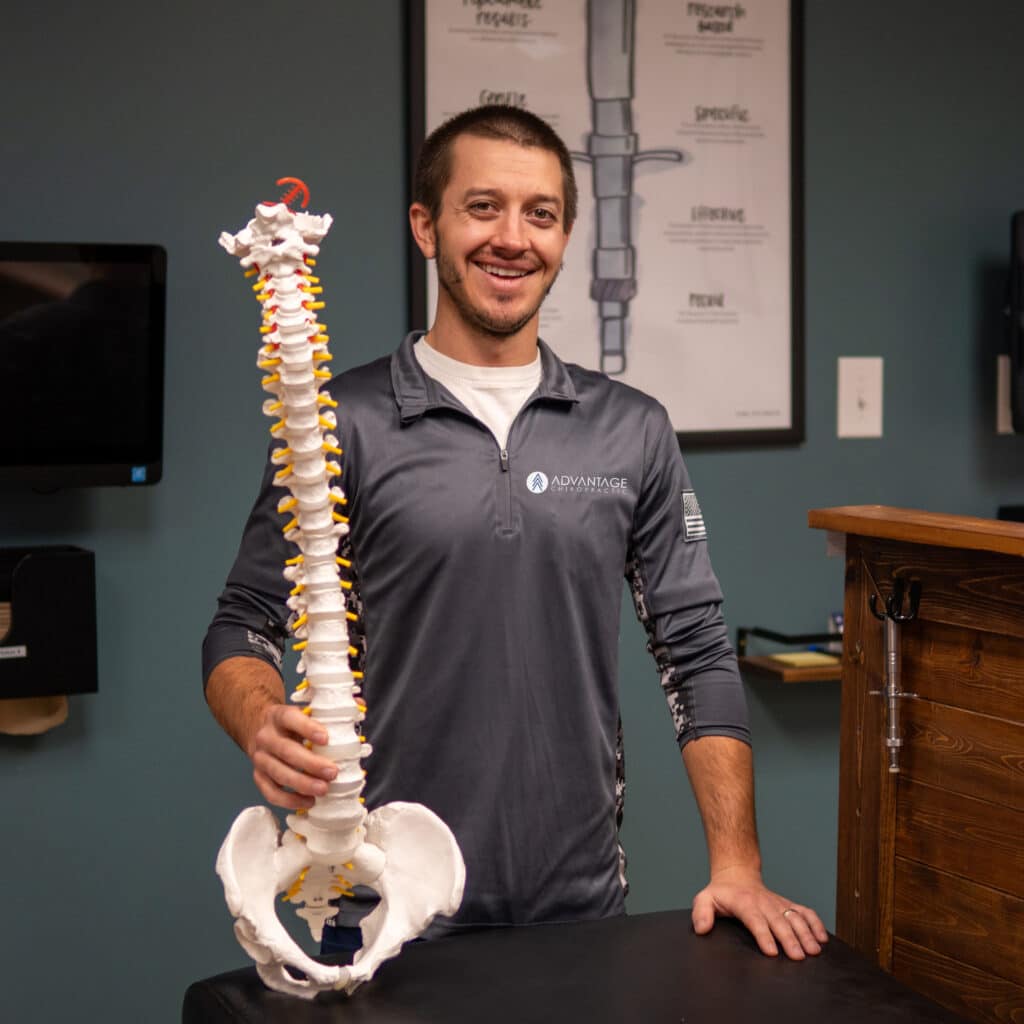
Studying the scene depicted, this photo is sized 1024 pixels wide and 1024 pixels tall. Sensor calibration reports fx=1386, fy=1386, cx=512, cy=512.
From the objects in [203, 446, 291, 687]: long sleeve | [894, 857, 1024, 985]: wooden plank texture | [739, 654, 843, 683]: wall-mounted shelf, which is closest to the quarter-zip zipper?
[203, 446, 291, 687]: long sleeve

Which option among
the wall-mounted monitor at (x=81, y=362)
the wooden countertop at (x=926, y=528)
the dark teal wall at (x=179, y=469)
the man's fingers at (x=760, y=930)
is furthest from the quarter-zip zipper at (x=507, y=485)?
the dark teal wall at (x=179, y=469)

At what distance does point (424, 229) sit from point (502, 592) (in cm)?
48

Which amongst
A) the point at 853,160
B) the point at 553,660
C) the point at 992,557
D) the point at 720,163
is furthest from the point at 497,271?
the point at 853,160

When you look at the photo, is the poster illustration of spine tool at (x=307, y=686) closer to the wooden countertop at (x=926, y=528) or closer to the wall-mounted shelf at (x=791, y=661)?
the wooden countertop at (x=926, y=528)

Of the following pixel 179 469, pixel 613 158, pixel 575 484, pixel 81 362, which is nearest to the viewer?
pixel 575 484

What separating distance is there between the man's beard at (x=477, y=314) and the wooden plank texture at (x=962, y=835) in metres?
0.69

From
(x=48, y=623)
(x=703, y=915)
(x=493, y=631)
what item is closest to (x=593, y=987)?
(x=703, y=915)

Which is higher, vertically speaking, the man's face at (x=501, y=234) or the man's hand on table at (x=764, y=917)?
the man's face at (x=501, y=234)

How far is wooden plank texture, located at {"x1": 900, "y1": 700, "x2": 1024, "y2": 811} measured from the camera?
1.44 metres

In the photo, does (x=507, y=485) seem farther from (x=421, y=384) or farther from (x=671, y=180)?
(x=671, y=180)

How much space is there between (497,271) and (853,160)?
1652 millimetres

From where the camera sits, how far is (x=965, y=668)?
152 centimetres

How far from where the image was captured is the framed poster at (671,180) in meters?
2.67

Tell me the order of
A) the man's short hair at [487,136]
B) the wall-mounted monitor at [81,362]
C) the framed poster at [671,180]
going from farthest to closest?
1. the framed poster at [671,180]
2. the wall-mounted monitor at [81,362]
3. the man's short hair at [487,136]
